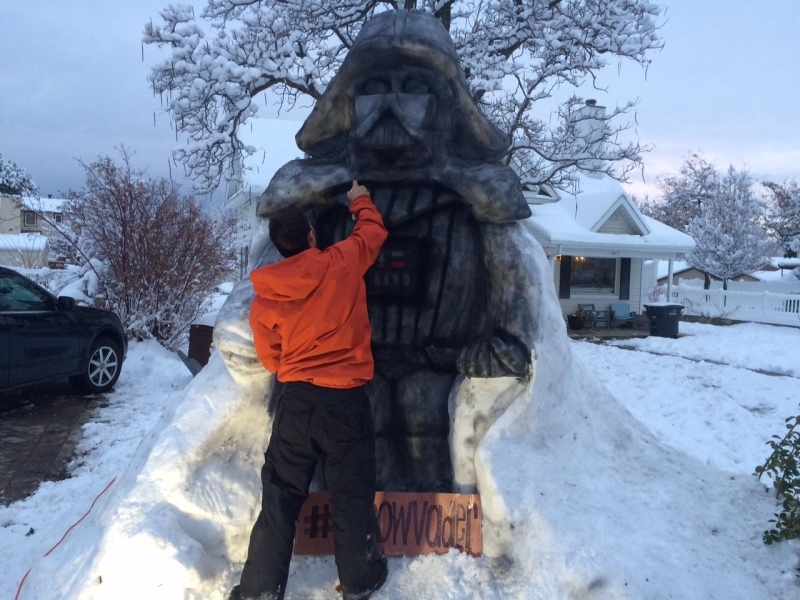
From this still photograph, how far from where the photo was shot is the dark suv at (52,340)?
620cm

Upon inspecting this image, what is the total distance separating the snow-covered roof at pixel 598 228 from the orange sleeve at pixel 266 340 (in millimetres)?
13513

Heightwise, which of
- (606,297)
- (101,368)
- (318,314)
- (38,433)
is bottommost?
(38,433)

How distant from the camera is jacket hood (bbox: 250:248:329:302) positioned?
2.25 m

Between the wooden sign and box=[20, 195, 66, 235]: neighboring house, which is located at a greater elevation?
box=[20, 195, 66, 235]: neighboring house

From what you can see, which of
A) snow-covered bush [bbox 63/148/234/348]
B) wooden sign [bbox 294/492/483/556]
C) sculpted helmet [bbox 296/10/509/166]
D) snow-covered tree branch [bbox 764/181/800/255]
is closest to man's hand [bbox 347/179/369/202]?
sculpted helmet [bbox 296/10/509/166]

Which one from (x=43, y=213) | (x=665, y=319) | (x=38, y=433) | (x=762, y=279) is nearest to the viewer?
(x=38, y=433)

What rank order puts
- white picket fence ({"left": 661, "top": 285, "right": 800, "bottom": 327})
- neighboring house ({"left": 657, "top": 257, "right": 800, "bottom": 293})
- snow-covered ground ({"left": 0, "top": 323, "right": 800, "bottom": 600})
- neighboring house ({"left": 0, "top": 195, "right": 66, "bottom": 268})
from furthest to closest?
neighboring house ({"left": 657, "top": 257, "right": 800, "bottom": 293}), white picket fence ({"left": 661, "top": 285, "right": 800, "bottom": 327}), neighboring house ({"left": 0, "top": 195, "right": 66, "bottom": 268}), snow-covered ground ({"left": 0, "top": 323, "right": 800, "bottom": 600})

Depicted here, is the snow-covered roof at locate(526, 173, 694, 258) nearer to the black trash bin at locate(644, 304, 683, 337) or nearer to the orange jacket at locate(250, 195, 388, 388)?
the black trash bin at locate(644, 304, 683, 337)

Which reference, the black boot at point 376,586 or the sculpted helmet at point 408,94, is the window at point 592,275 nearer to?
the sculpted helmet at point 408,94

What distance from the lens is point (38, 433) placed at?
595cm

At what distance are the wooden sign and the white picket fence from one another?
1607 centimetres

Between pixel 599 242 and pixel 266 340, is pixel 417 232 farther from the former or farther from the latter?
pixel 599 242

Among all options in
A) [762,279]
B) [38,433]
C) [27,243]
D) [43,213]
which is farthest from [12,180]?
[762,279]

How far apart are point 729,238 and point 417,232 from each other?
70.5 feet
